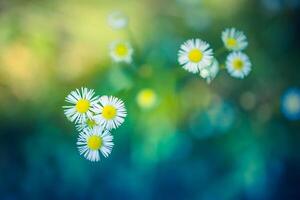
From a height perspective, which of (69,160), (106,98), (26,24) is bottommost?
(69,160)

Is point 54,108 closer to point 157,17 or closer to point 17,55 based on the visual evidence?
point 17,55

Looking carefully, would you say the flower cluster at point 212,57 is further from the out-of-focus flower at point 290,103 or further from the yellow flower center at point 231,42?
the out-of-focus flower at point 290,103

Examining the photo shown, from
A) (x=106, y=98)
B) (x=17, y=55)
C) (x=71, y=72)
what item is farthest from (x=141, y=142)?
(x=17, y=55)

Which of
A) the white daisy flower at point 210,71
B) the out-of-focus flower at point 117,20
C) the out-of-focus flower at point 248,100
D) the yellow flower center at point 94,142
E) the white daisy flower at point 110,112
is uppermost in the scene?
the out-of-focus flower at point 117,20

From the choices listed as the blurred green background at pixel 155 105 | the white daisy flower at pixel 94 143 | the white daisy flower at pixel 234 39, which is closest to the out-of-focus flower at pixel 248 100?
the blurred green background at pixel 155 105

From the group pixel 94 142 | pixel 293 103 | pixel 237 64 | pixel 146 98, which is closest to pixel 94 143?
pixel 94 142
